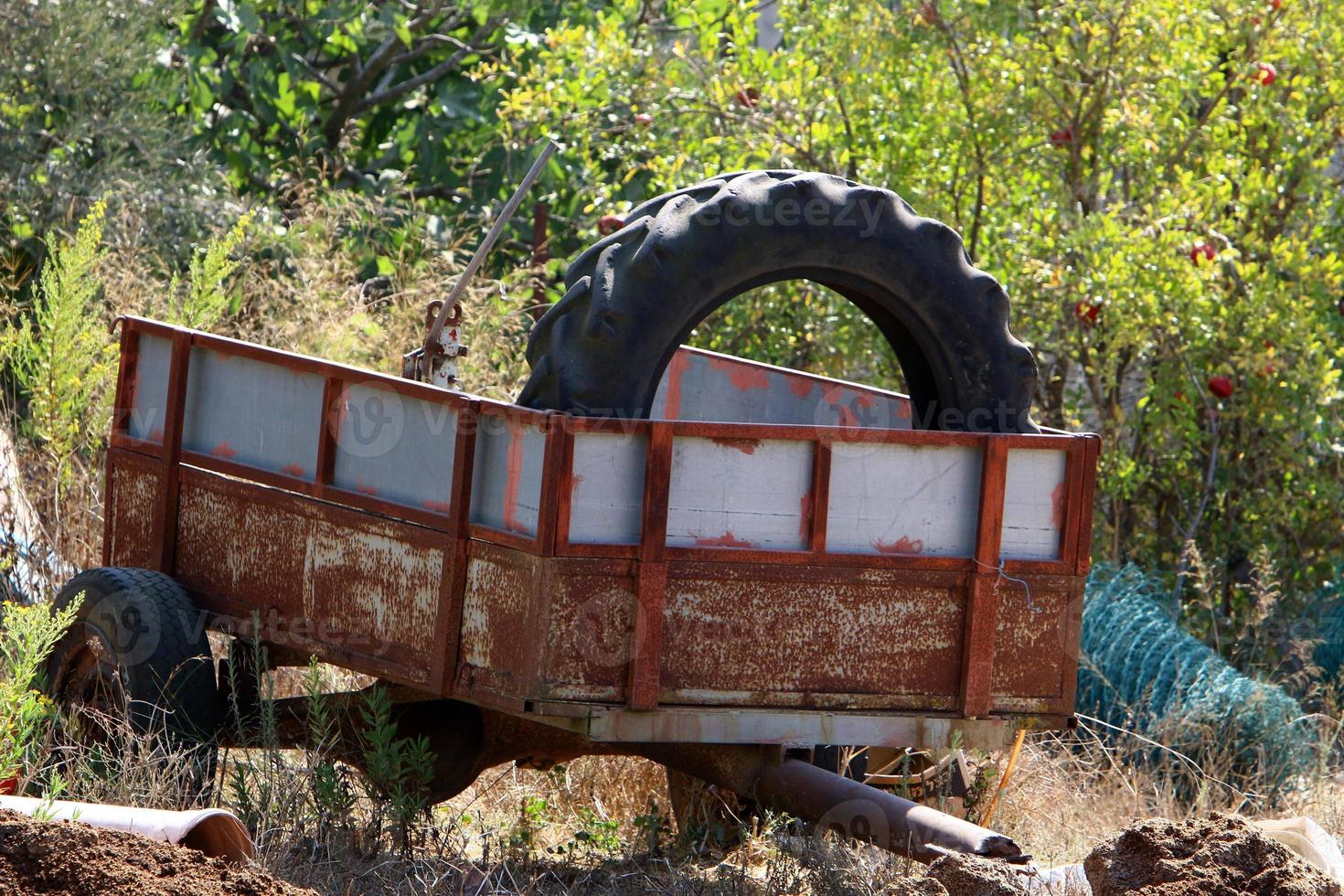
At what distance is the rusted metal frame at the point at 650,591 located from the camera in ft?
13.3

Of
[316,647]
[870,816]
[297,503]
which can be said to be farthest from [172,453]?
[870,816]

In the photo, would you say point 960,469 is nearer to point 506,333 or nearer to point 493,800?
point 493,800

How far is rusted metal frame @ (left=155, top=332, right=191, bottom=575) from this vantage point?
5.14m

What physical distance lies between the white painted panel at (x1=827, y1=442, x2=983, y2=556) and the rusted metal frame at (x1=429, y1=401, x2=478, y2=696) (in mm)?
987

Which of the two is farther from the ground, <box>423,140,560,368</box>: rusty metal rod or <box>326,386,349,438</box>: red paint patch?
<box>423,140,560,368</box>: rusty metal rod

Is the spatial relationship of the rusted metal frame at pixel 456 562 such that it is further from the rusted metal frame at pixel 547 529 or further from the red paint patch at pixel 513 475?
the rusted metal frame at pixel 547 529

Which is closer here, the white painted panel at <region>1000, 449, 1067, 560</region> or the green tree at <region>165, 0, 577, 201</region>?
the white painted panel at <region>1000, 449, 1067, 560</region>

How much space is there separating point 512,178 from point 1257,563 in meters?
5.82

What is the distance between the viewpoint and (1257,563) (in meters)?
8.42

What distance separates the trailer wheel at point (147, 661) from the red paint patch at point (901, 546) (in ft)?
6.95

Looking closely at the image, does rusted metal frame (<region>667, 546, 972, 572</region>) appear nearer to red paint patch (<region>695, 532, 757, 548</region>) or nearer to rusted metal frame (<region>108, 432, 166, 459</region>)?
red paint patch (<region>695, 532, 757, 548</region>)

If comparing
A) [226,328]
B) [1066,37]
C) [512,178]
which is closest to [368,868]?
[226,328]

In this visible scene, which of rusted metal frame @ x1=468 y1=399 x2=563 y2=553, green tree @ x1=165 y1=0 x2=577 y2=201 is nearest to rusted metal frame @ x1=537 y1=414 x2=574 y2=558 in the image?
rusted metal frame @ x1=468 y1=399 x2=563 y2=553

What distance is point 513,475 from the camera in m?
4.16
